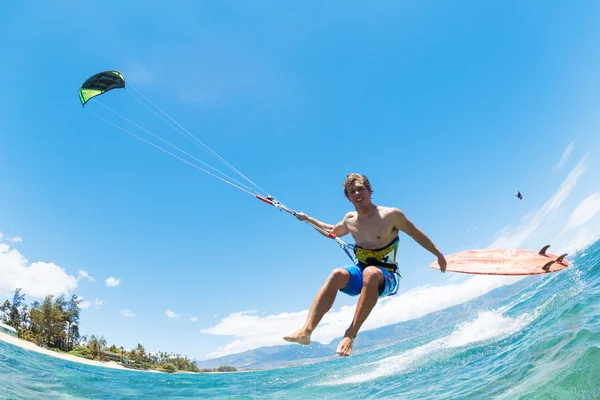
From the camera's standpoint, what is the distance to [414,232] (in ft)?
14.9

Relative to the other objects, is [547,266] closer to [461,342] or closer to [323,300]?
[323,300]

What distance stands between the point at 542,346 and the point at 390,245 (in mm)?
4472

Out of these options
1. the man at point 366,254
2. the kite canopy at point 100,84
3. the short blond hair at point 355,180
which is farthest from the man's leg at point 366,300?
the kite canopy at point 100,84

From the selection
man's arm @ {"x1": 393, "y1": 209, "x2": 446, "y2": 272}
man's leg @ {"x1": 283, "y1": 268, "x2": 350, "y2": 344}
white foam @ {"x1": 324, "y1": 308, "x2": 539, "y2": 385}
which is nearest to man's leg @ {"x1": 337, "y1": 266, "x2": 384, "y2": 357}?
man's leg @ {"x1": 283, "y1": 268, "x2": 350, "y2": 344}

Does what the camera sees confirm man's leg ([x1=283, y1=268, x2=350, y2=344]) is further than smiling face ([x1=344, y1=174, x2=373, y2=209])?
No

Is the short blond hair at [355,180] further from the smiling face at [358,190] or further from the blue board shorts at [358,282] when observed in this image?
the blue board shorts at [358,282]

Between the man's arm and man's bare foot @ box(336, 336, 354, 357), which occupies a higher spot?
the man's arm

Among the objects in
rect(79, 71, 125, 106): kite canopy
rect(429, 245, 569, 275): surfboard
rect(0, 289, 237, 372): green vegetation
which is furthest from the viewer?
rect(0, 289, 237, 372): green vegetation

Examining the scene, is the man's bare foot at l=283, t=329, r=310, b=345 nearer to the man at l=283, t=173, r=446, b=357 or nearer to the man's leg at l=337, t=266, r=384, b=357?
the man at l=283, t=173, r=446, b=357

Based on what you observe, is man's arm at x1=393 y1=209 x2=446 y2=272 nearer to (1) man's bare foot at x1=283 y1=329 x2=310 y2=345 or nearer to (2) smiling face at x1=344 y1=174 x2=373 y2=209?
(2) smiling face at x1=344 y1=174 x2=373 y2=209

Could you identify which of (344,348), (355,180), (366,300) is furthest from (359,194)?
(344,348)

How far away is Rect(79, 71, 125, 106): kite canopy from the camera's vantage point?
11273mm

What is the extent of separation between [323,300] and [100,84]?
11421 millimetres

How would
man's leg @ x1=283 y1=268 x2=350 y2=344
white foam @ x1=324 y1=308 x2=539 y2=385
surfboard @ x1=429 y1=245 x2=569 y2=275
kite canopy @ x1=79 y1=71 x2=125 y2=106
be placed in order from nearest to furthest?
man's leg @ x1=283 y1=268 x2=350 y2=344, surfboard @ x1=429 y1=245 x2=569 y2=275, kite canopy @ x1=79 y1=71 x2=125 y2=106, white foam @ x1=324 y1=308 x2=539 y2=385
